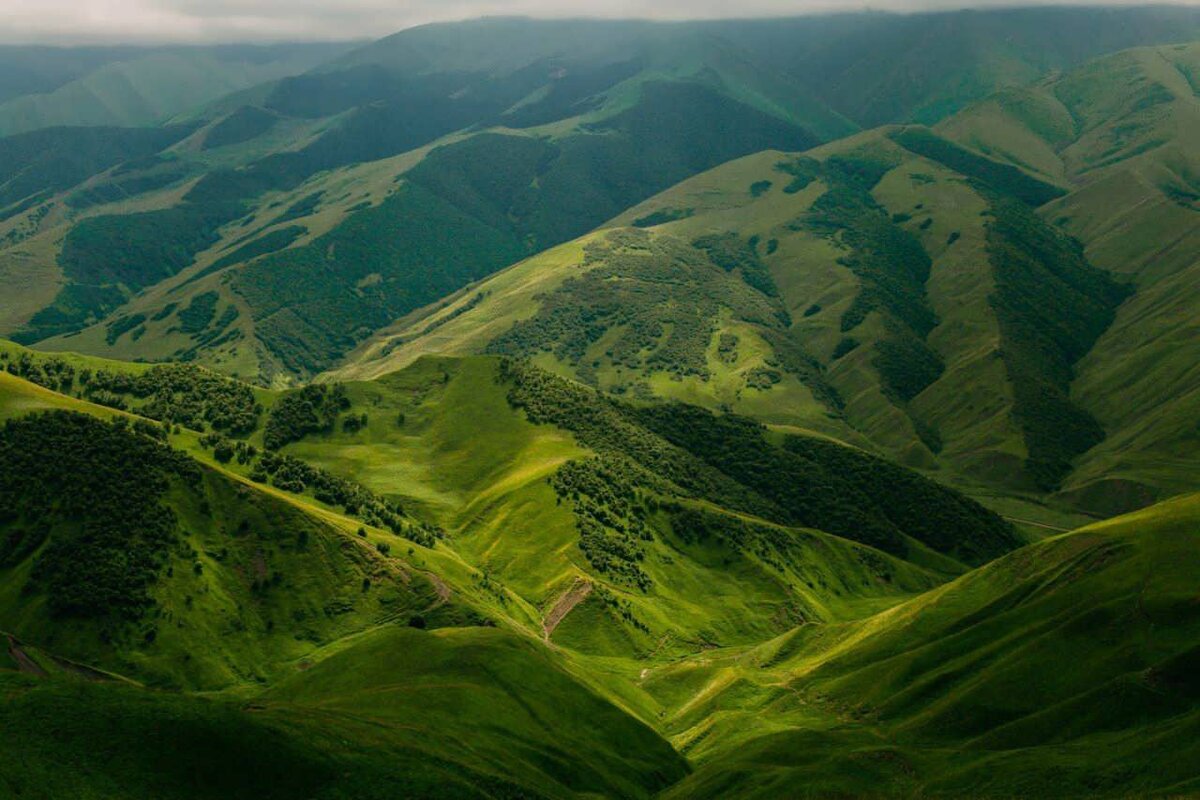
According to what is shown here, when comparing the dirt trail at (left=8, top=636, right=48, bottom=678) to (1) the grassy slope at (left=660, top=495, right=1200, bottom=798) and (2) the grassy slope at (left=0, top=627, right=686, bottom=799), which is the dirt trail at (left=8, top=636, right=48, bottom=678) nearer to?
(2) the grassy slope at (left=0, top=627, right=686, bottom=799)

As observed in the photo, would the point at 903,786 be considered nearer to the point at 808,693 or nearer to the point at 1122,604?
the point at 1122,604

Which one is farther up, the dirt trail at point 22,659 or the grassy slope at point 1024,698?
the dirt trail at point 22,659

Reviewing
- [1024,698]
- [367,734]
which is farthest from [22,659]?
[1024,698]

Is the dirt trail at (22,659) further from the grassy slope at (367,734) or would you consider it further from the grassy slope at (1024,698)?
the grassy slope at (1024,698)

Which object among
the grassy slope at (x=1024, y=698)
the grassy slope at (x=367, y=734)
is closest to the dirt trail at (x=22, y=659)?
the grassy slope at (x=367, y=734)

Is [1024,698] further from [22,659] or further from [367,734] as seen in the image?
[22,659]

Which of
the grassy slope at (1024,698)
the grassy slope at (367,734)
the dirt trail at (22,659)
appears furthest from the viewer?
the dirt trail at (22,659)

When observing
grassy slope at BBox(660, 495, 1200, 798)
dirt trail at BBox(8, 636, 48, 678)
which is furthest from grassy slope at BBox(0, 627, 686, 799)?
dirt trail at BBox(8, 636, 48, 678)

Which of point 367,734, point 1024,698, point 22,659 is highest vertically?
point 22,659
